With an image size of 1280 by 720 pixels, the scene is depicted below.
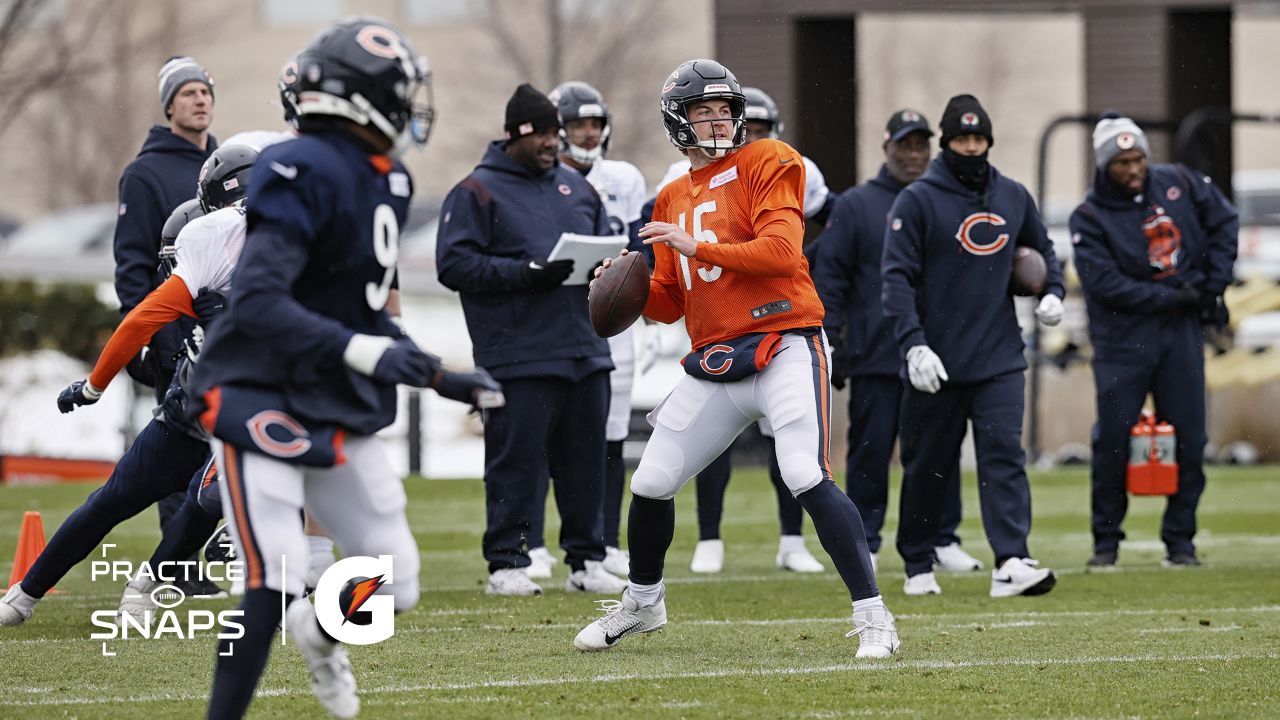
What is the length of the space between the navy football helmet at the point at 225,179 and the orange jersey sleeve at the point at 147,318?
1.79 ft

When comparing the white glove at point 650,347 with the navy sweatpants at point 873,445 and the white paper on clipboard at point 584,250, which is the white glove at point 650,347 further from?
the white paper on clipboard at point 584,250

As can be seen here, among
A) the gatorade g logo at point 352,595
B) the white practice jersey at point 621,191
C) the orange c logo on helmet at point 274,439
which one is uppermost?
the white practice jersey at point 621,191

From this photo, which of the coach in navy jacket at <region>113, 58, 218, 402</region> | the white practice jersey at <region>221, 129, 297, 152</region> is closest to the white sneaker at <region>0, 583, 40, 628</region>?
the coach in navy jacket at <region>113, 58, 218, 402</region>

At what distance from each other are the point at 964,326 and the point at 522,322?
1813mm

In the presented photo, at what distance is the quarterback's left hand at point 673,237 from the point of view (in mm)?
6289

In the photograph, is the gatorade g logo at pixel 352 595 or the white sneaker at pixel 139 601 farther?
the white sneaker at pixel 139 601

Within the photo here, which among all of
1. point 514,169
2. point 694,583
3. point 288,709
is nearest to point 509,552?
point 694,583

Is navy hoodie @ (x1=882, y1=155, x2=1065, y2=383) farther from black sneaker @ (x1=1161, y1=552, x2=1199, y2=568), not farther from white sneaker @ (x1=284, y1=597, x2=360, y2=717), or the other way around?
white sneaker @ (x1=284, y1=597, x2=360, y2=717)

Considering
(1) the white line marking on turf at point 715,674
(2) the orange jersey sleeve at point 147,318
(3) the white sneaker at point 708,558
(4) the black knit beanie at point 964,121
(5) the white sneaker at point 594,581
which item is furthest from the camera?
(3) the white sneaker at point 708,558

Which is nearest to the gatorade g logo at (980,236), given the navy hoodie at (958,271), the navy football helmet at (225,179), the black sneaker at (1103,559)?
the navy hoodie at (958,271)

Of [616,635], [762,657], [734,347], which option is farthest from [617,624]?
[734,347]

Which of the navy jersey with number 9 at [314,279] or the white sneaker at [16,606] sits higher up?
the navy jersey with number 9 at [314,279]

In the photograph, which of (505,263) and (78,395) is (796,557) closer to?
(505,263)

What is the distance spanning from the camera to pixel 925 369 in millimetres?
8195
